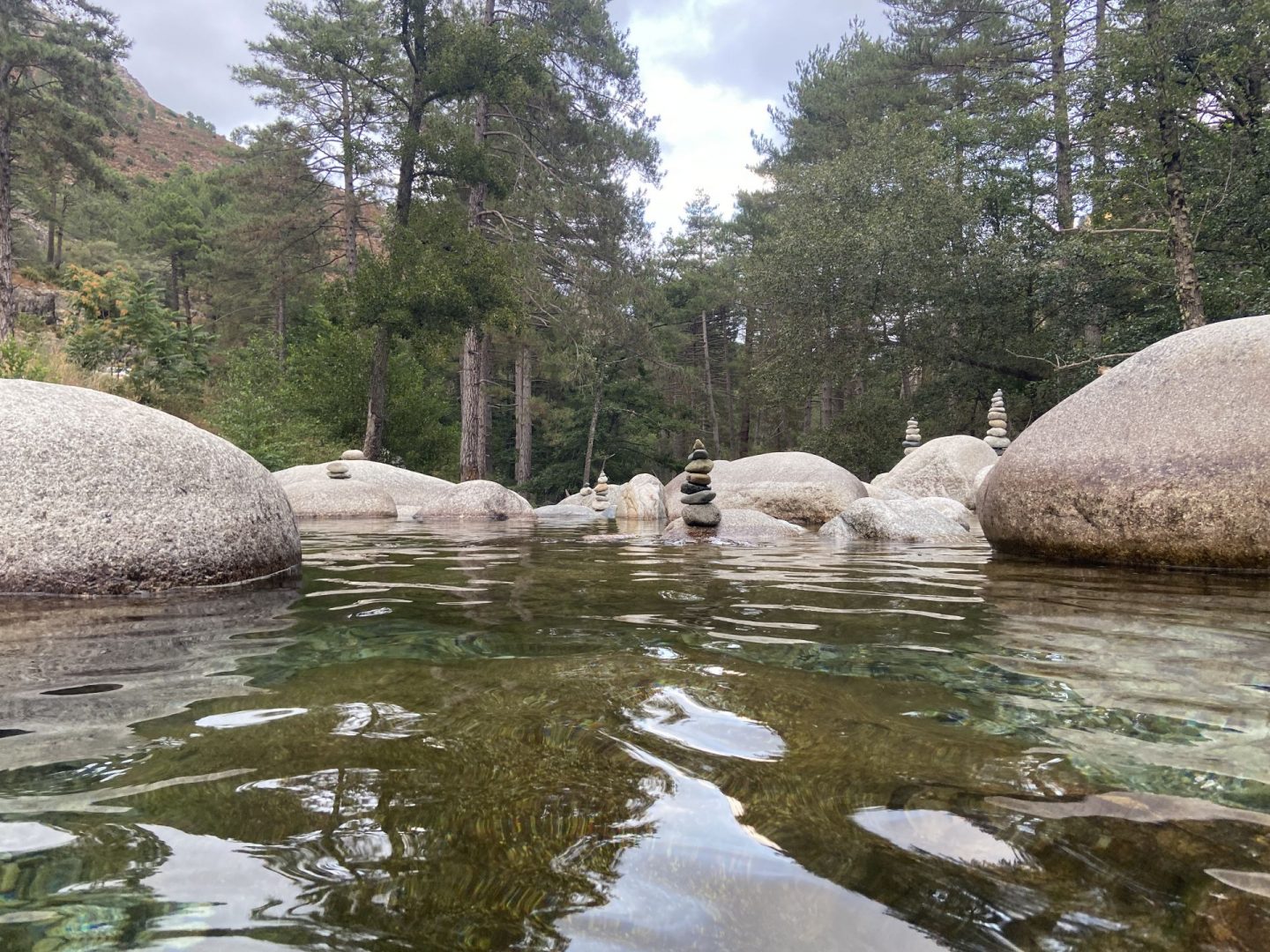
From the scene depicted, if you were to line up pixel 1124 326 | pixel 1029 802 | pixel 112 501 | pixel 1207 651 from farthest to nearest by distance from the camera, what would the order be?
pixel 1124 326
pixel 112 501
pixel 1207 651
pixel 1029 802

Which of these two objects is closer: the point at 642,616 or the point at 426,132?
the point at 642,616

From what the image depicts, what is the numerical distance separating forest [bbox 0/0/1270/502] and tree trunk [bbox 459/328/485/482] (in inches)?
3.1

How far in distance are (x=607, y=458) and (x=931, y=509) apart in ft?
69.0

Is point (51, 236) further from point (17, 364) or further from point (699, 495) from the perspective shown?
point (699, 495)

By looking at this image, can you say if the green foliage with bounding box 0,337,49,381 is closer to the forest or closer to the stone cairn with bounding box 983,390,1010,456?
the forest

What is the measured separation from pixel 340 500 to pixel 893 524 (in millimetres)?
8325

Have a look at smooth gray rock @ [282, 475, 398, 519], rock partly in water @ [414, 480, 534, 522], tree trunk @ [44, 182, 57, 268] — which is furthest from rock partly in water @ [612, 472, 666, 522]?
tree trunk @ [44, 182, 57, 268]

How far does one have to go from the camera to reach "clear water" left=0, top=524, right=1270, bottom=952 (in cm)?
87

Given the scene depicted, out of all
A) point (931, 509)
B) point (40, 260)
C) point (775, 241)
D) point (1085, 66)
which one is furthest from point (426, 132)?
point (40, 260)

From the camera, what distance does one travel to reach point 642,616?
2896 millimetres

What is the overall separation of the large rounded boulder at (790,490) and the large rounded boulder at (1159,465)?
508 cm

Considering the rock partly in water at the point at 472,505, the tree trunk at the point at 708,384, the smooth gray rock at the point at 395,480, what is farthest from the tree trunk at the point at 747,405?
the rock partly in water at the point at 472,505

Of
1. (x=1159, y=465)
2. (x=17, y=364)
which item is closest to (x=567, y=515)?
(x=17, y=364)

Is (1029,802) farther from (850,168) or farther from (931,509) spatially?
(850,168)
